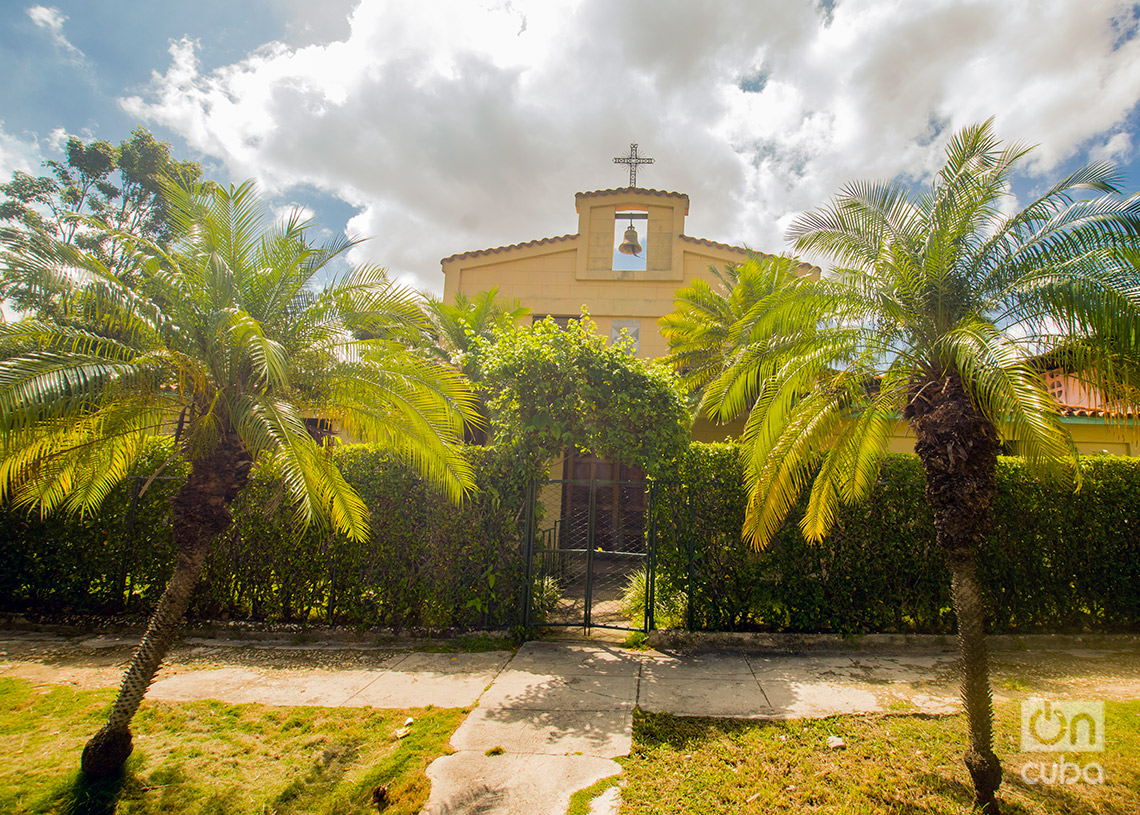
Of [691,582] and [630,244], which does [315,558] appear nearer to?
[691,582]

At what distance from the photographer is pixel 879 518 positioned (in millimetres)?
7309

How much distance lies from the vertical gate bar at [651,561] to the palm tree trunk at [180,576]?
471 centimetres

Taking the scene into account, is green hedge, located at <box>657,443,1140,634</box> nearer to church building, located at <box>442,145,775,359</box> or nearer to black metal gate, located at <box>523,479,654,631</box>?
black metal gate, located at <box>523,479,654,631</box>

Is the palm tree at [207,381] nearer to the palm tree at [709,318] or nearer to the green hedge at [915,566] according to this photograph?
the green hedge at [915,566]

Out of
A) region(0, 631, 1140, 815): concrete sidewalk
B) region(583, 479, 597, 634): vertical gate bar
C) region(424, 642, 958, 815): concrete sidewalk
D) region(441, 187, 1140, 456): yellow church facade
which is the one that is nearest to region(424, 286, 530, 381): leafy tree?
region(441, 187, 1140, 456): yellow church facade

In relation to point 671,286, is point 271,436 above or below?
below

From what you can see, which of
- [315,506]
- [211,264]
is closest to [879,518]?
[315,506]

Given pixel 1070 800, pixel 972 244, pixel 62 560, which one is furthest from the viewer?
pixel 62 560

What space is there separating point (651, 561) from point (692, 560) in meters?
0.53

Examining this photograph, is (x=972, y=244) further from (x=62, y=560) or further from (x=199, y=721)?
(x=62, y=560)

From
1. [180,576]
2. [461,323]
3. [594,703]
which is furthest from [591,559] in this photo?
[461,323]

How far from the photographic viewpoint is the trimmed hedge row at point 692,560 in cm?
721

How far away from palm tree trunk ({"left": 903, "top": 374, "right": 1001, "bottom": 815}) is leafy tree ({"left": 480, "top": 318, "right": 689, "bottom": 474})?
3266 millimetres

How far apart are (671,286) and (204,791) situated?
13.6 metres
